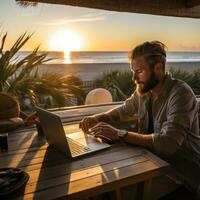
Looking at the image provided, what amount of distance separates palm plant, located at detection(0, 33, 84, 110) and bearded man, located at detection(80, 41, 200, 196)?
1270 millimetres

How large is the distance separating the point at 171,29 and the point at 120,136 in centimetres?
1662

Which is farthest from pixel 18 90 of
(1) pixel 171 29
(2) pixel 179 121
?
(1) pixel 171 29

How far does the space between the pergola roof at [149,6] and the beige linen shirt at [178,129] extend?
4.32 ft

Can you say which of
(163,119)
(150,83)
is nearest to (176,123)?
(163,119)

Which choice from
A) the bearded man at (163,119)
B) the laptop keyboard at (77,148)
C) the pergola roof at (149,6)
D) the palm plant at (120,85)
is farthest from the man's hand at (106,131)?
the palm plant at (120,85)

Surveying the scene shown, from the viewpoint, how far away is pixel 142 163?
1.27 metres

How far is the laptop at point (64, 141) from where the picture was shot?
1.31 m

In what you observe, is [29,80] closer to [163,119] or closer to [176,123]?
[163,119]

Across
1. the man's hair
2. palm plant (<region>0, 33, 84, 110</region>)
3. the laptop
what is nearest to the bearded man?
the man's hair

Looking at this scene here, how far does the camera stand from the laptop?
51.5 inches

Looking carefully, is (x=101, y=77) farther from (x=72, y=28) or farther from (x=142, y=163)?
(x=72, y=28)

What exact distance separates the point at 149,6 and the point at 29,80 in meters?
1.61

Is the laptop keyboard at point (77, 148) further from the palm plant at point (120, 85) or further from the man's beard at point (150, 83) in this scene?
the palm plant at point (120, 85)

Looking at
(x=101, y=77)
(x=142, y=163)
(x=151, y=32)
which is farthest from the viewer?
(x=151, y=32)
